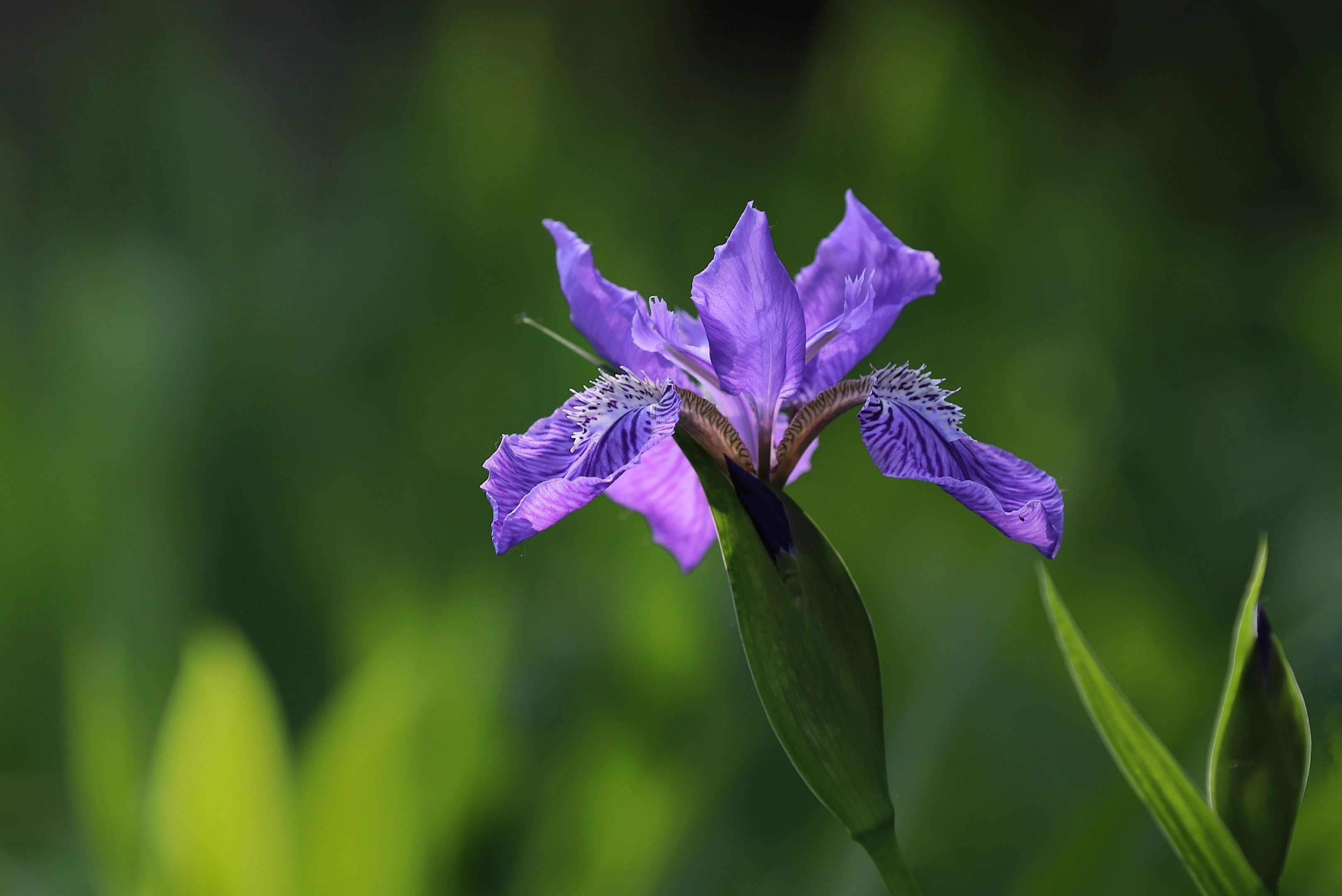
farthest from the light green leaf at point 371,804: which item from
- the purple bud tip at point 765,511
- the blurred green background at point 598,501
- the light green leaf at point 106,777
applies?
the purple bud tip at point 765,511

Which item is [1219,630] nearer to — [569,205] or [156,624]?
[569,205]

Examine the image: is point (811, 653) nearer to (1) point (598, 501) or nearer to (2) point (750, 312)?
(2) point (750, 312)

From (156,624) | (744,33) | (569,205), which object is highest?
(744,33)

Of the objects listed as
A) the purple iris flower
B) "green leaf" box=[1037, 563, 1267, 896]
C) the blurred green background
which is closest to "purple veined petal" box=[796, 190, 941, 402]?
the purple iris flower

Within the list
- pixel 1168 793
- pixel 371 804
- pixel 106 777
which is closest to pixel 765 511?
pixel 1168 793

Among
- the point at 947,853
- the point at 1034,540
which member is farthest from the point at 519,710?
the point at 1034,540

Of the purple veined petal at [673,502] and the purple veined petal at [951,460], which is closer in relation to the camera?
the purple veined petal at [951,460]

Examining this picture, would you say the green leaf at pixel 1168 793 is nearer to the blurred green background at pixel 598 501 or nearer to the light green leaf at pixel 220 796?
the blurred green background at pixel 598 501
